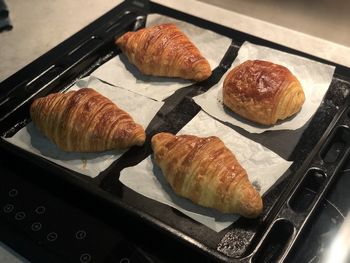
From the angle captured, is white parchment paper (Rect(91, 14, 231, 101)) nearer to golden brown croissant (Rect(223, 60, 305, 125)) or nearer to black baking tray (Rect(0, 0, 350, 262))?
black baking tray (Rect(0, 0, 350, 262))

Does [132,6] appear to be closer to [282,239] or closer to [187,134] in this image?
[187,134]

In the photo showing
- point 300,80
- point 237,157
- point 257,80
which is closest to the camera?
point 237,157

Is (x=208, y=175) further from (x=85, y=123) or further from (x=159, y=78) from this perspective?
(x=159, y=78)

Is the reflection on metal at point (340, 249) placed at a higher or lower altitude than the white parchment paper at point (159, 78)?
lower

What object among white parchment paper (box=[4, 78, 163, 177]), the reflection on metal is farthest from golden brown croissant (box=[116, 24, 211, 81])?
the reflection on metal

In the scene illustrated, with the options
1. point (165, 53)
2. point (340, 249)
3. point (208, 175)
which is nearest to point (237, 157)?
point (208, 175)

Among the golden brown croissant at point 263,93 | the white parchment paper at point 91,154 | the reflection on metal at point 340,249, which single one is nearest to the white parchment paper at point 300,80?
the golden brown croissant at point 263,93

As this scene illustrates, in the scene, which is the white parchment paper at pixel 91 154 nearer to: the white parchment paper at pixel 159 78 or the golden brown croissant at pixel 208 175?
the white parchment paper at pixel 159 78
